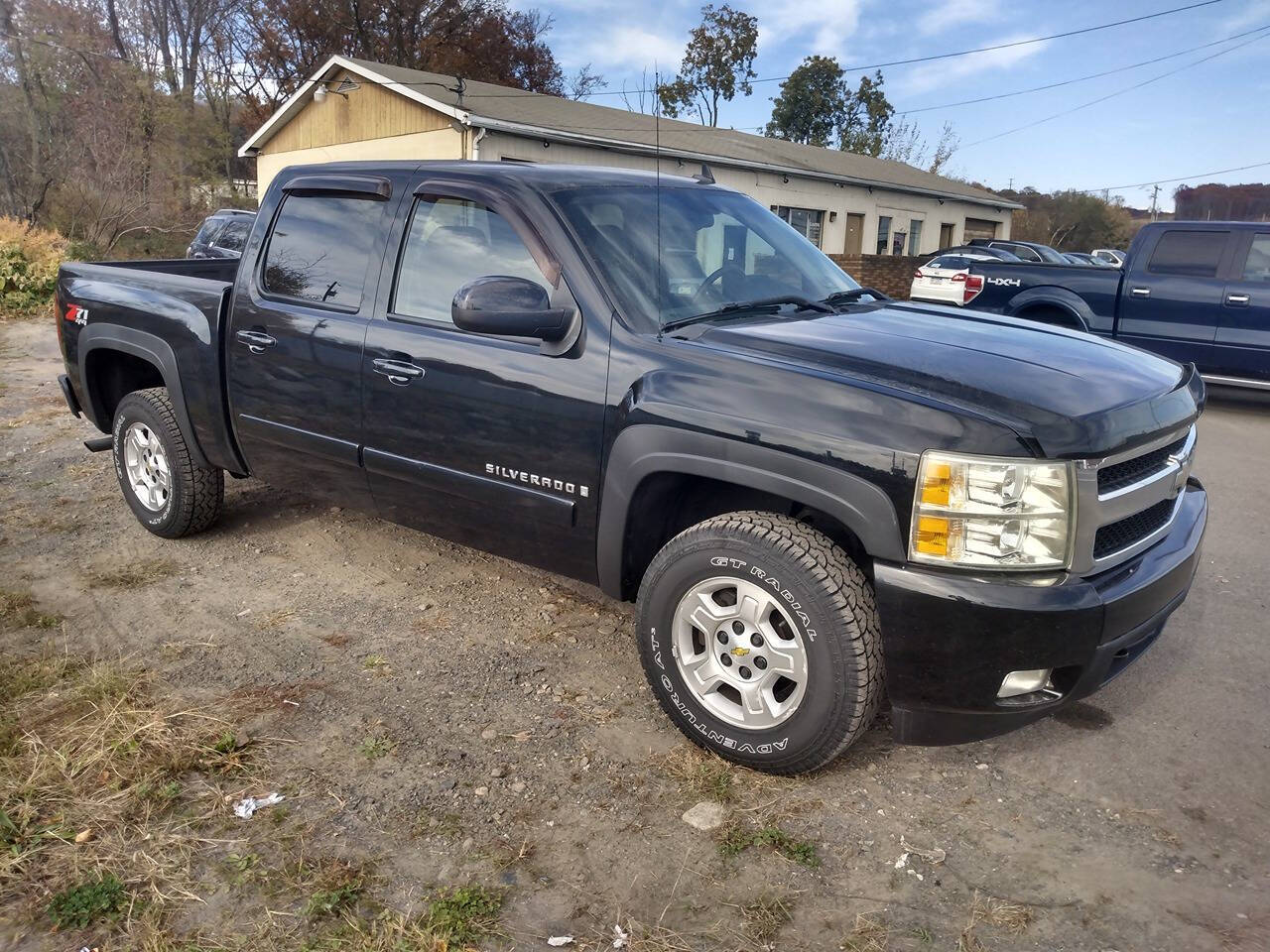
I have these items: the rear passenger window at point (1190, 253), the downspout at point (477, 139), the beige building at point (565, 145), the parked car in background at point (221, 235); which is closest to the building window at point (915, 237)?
the beige building at point (565, 145)

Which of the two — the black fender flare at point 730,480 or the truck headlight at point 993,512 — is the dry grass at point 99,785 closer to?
the black fender flare at point 730,480

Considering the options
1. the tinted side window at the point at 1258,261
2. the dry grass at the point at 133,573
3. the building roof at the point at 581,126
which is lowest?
the dry grass at the point at 133,573

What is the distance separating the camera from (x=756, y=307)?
370 centimetres

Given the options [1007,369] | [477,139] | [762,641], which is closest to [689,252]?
[1007,369]

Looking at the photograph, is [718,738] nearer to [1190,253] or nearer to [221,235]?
[1190,253]

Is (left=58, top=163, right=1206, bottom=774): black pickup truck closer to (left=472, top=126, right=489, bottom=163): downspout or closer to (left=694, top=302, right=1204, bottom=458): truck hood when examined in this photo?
(left=694, top=302, right=1204, bottom=458): truck hood

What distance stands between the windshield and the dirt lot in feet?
4.97

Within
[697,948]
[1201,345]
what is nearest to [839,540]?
[697,948]

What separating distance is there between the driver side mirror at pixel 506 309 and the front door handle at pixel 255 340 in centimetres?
145

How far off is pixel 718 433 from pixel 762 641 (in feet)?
2.19

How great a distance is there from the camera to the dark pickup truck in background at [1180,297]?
363 inches

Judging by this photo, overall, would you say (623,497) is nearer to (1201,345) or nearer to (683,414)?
(683,414)

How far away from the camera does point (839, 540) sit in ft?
10.8

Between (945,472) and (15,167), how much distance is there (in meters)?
32.2
